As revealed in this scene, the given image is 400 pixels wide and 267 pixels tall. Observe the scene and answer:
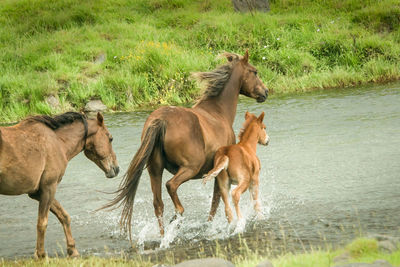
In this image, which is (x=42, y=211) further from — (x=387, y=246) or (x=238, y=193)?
(x=387, y=246)

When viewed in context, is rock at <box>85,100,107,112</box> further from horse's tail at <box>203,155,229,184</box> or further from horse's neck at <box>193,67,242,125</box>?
horse's tail at <box>203,155,229,184</box>

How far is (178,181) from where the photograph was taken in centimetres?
706

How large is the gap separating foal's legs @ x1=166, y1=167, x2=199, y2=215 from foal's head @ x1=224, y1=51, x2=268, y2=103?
187cm

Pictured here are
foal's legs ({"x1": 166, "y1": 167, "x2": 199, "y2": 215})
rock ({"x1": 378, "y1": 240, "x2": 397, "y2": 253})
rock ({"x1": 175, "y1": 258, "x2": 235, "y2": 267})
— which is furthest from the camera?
foal's legs ({"x1": 166, "y1": 167, "x2": 199, "y2": 215})

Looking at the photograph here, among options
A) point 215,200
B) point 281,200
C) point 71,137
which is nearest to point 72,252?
point 71,137

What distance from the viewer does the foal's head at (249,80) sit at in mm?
8492

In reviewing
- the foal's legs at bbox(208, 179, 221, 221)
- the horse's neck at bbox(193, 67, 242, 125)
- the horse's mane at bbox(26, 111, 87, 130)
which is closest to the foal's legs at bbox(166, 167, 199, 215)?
the foal's legs at bbox(208, 179, 221, 221)

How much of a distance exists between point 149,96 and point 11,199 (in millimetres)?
7722

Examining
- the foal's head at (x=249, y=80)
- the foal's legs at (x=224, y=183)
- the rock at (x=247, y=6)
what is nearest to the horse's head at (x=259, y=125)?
the foal's head at (x=249, y=80)

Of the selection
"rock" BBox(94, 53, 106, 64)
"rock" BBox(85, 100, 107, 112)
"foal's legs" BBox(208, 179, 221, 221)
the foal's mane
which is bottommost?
"rock" BBox(85, 100, 107, 112)

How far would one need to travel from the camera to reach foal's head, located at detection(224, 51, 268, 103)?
27.9 feet

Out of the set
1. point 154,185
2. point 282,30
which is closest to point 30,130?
point 154,185

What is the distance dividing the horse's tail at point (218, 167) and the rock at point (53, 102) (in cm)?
1035

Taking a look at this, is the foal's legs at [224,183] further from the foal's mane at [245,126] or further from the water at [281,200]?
the foal's mane at [245,126]
